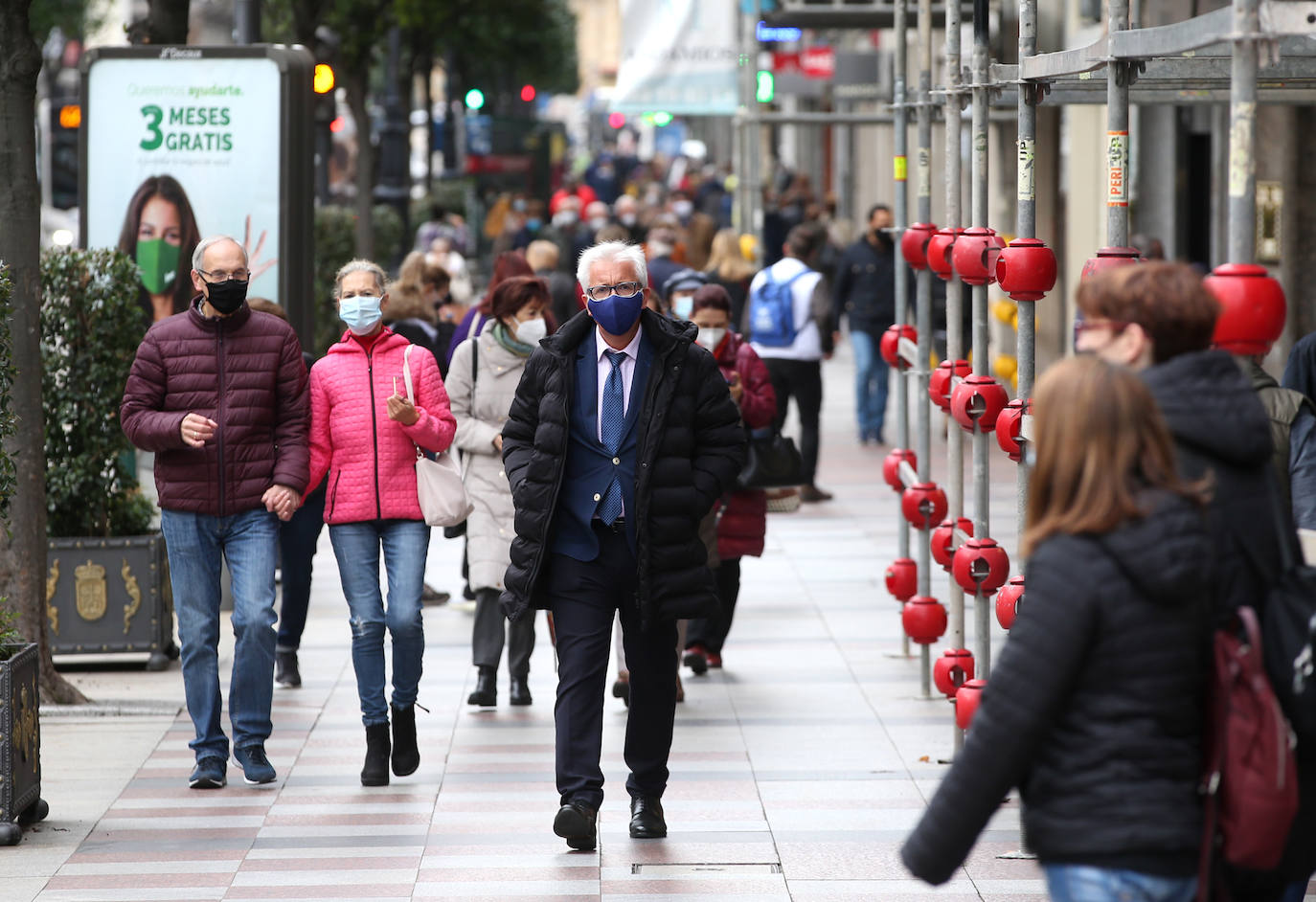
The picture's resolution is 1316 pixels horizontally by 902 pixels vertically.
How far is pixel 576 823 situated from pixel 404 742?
4.10ft

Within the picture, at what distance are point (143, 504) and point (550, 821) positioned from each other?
3557mm

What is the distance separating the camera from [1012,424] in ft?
19.7

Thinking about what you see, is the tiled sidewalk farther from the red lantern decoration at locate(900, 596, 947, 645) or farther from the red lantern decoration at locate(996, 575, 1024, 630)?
the red lantern decoration at locate(996, 575, 1024, 630)

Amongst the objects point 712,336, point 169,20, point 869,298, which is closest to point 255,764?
point 712,336

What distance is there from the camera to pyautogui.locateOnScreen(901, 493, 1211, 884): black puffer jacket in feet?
10.8

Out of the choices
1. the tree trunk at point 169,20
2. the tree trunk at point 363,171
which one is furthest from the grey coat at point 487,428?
the tree trunk at point 363,171

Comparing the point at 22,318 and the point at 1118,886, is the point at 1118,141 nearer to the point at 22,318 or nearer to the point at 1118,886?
the point at 1118,886

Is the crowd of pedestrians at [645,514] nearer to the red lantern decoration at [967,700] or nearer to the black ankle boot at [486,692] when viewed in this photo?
the black ankle boot at [486,692]

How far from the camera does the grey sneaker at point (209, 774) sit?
709 cm

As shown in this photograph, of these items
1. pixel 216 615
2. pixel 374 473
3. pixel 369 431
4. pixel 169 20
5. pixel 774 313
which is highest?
pixel 169 20

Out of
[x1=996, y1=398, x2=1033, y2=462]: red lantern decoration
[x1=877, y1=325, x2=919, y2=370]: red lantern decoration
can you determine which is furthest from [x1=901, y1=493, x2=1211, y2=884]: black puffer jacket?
[x1=877, y1=325, x2=919, y2=370]: red lantern decoration

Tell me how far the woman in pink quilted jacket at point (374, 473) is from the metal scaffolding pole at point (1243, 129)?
138 inches

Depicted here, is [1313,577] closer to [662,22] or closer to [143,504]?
[143,504]

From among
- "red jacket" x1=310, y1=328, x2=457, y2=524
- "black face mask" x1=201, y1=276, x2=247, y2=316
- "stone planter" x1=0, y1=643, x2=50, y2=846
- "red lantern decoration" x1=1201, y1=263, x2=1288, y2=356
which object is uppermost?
"black face mask" x1=201, y1=276, x2=247, y2=316
